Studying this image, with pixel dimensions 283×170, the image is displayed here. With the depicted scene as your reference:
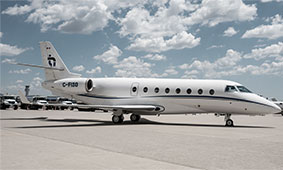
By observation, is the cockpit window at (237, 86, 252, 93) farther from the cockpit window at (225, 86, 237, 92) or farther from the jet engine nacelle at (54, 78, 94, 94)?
the jet engine nacelle at (54, 78, 94, 94)

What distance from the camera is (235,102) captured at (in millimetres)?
18297

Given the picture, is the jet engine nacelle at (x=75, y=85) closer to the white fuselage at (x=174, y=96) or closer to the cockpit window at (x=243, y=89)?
the white fuselage at (x=174, y=96)

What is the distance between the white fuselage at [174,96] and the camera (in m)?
18.2

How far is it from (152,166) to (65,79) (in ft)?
59.6

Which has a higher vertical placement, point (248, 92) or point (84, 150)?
point (248, 92)

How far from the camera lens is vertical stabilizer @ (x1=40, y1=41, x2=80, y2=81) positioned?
24.2m

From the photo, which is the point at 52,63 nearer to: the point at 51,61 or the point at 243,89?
the point at 51,61

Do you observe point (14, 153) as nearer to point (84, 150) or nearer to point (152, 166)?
point (84, 150)

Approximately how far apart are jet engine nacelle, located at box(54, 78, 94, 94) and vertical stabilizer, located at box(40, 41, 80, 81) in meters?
0.87

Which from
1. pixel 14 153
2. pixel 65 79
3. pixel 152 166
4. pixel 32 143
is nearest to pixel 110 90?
pixel 65 79

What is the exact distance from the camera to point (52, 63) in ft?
80.1

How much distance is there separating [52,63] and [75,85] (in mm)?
3300

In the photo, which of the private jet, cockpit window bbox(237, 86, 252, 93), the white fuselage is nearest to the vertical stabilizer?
the private jet

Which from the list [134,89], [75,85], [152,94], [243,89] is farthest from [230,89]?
[75,85]
